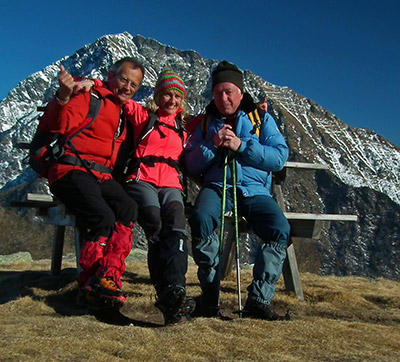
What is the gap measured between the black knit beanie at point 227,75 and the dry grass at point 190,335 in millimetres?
2769

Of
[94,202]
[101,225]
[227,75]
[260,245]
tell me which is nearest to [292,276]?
[260,245]

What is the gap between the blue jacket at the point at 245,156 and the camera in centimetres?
566

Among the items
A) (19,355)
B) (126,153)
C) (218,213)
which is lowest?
(19,355)

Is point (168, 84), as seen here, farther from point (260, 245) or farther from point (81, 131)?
point (260, 245)

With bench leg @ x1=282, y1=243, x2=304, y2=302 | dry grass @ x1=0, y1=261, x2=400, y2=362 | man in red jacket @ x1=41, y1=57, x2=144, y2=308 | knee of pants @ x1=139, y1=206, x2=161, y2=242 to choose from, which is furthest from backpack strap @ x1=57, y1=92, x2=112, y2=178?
bench leg @ x1=282, y1=243, x2=304, y2=302

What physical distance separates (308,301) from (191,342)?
3435 mm

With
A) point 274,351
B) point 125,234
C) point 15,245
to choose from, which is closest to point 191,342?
point 274,351

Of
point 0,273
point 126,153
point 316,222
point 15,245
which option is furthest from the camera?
point 15,245

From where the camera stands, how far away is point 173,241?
200 inches

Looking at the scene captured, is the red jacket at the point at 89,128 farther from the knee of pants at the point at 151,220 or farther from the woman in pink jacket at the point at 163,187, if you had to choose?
the knee of pants at the point at 151,220

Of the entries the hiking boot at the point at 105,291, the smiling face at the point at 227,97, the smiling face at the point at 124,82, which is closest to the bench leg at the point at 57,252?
the smiling face at the point at 124,82

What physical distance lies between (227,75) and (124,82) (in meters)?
1.26

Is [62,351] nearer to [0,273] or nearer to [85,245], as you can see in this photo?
[85,245]

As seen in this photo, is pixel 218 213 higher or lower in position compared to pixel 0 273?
higher
